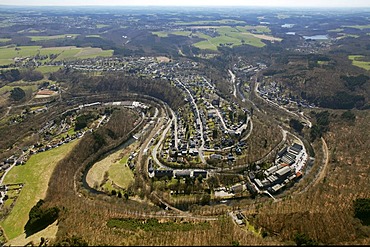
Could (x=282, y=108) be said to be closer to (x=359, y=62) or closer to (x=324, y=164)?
(x=324, y=164)

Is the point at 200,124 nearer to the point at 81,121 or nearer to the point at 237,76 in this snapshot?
the point at 81,121

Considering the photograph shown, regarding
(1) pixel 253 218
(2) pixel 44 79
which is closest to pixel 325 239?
(1) pixel 253 218

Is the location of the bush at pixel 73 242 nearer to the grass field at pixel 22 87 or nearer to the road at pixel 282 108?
the road at pixel 282 108

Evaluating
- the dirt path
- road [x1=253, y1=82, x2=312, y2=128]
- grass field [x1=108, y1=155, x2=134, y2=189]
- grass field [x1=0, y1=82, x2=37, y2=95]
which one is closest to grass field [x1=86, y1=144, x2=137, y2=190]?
grass field [x1=108, y1=155, x2=134, y2=189]

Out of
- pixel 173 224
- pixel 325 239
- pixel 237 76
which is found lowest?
pixel 237 76

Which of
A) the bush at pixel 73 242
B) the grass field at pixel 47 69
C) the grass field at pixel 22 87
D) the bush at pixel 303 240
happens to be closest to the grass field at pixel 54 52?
the grass field at pixel 47 69

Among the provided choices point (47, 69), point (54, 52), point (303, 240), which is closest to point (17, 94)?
point (47, 69)

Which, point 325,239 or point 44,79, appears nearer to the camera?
point 325,239

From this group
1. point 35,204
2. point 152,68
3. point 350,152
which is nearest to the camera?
point 35,204
